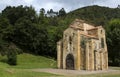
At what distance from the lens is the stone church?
228ft

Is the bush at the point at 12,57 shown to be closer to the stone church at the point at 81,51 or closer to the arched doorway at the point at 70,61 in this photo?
the stone church at the point at 81,51

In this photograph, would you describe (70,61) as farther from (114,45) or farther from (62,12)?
(62,12)

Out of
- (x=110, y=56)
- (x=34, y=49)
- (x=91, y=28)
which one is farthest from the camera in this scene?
(x=34, y=49)

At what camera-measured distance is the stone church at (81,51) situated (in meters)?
69.4

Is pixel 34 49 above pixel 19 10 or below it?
below

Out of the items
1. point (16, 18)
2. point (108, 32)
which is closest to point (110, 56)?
point (108, 32)

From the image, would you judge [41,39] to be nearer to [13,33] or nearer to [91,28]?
[13,33]

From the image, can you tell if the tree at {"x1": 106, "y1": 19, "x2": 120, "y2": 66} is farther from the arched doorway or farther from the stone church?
the arched doorway

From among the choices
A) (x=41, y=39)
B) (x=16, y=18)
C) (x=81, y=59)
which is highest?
(x=16, y=18)

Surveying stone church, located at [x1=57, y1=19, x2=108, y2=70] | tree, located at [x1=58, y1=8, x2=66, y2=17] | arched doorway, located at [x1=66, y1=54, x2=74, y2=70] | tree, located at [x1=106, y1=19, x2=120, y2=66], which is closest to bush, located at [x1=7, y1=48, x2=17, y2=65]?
stone church, located at [x1=57, y1=19, x2=108, y2=70]

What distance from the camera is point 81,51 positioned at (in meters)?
70.5

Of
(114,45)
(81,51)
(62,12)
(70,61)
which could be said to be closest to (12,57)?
(70,61)

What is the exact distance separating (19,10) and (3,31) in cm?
1203

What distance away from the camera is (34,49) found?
99188 mm
